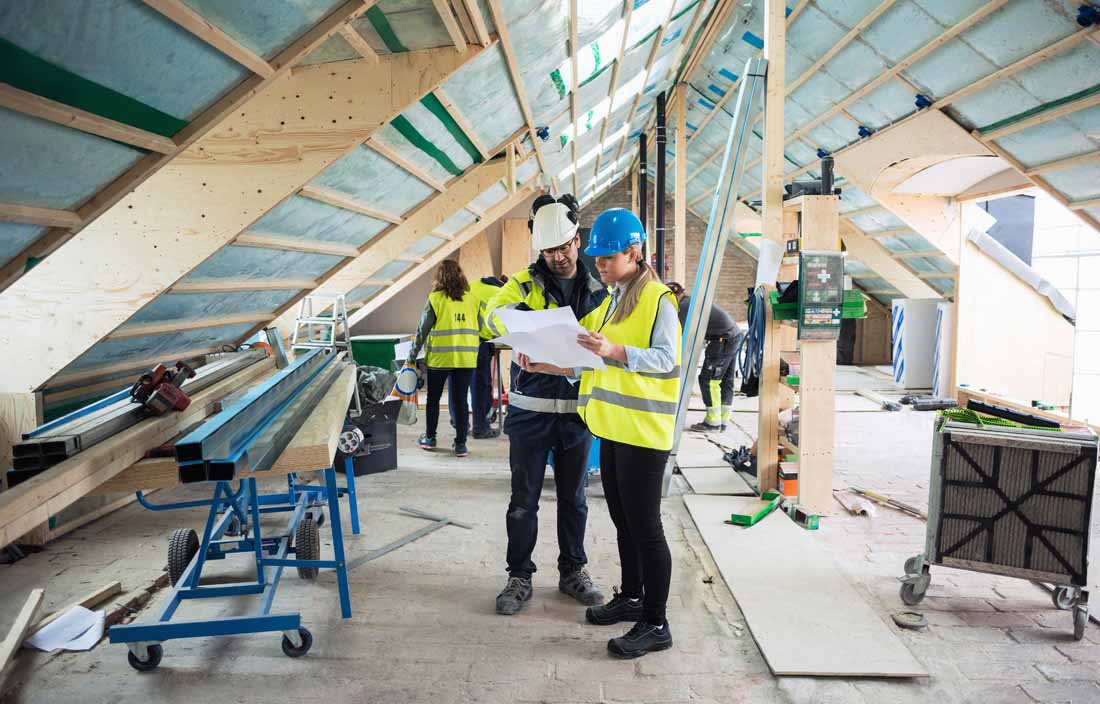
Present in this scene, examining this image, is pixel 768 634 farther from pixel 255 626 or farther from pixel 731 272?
pixel 731 272

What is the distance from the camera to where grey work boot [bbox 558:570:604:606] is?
3.00m

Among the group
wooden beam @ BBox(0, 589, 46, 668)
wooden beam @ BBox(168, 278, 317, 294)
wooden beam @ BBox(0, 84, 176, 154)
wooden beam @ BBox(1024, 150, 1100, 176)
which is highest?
wooden beam @ BBox(1024, 150, 1100, 176)

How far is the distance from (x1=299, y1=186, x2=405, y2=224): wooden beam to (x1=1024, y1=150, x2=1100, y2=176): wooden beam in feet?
15.8

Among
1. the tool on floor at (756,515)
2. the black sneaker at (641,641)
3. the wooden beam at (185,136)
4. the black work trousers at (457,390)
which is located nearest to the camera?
the wooden beam at (185,136)

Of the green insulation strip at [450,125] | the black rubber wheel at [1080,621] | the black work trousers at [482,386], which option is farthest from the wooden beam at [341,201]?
the black rubber wheel at [1080,621]

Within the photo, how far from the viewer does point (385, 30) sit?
306cm

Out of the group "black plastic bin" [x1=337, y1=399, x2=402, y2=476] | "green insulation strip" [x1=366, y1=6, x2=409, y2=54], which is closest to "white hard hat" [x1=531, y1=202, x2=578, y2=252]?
"green insulation strip" [x1=366, y1=6, x2=409, y2=54]

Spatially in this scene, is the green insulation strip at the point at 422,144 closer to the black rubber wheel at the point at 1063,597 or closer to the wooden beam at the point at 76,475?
the wooden beam at the point at 76,475

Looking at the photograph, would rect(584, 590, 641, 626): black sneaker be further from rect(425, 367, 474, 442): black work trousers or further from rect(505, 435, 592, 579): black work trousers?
rect(425, 367, 474, 442): black work trousers

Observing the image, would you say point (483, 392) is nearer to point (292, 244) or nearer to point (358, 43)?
point (292, 244)

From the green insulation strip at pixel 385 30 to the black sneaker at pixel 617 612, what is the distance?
255 centimetres

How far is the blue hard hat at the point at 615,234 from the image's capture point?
2469mm

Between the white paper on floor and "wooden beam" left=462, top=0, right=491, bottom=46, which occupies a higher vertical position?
"wooden beam" left=462, top=0, right=491, bottom=46

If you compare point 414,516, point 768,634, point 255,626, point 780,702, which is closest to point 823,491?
point 768,634
